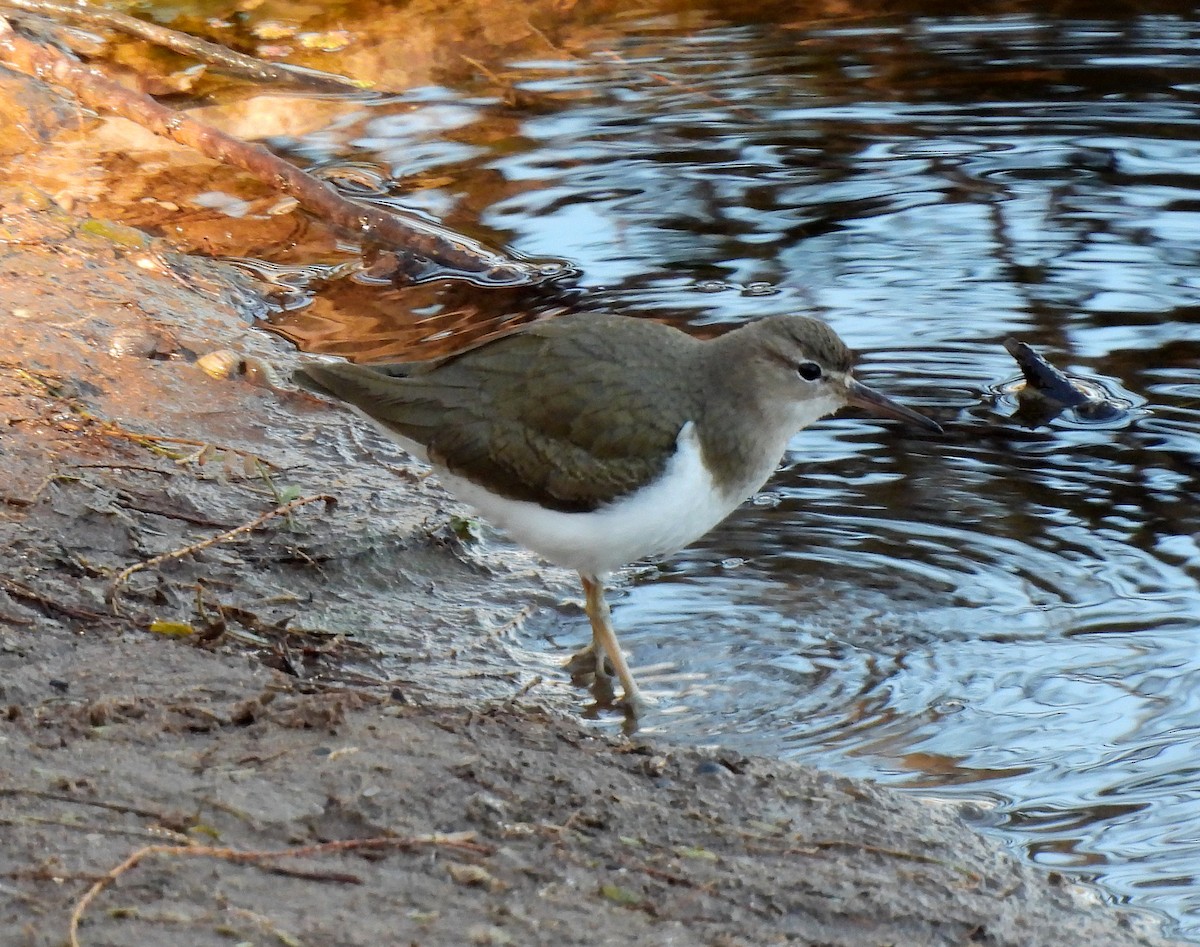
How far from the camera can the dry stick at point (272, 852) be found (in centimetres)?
275

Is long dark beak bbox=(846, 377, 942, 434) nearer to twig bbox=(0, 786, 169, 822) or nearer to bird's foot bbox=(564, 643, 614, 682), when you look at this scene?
bird's foot bbox=(564, 643, 614, 682)

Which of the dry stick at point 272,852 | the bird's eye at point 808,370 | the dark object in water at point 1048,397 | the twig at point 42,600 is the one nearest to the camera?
the dry stick at point 272,852

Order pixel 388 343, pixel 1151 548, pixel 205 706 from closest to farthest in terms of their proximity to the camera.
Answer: pixel 205 706
pixel 1151 548
pixel 388 343

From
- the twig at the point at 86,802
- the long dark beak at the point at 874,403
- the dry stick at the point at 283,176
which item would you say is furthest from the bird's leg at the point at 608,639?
the dry stick at the point at 283,176

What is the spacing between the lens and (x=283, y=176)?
8438 mm

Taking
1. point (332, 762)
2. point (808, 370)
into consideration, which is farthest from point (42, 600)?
point (808, 370)

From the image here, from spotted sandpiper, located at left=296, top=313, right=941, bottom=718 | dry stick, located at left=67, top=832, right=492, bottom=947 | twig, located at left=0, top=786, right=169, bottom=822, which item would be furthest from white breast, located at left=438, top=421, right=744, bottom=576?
twig, located at left=0, top=786, right=169, bottom=822

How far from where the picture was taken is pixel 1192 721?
14.7 feet

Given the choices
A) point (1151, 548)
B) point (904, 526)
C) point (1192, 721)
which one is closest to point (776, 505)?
point (904, 526)

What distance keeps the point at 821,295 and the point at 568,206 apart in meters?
1.94

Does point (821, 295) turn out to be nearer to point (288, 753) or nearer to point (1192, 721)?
point (1192, 721)

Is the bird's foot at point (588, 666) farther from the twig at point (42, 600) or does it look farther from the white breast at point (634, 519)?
the twig at point (42, 600)

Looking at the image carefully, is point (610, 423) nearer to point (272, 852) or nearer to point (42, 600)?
point (42, 600)

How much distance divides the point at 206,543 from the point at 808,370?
6.71ft
